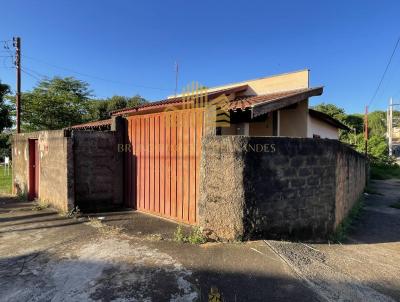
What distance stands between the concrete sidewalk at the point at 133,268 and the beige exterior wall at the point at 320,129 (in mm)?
7184

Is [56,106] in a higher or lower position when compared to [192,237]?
higher

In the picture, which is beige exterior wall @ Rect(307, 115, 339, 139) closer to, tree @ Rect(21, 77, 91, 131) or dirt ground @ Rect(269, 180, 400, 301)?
dirt ground @ Rect(269, 180, 400, 301)

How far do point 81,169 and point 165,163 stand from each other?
206 cm

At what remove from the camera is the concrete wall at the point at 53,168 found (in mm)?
6418

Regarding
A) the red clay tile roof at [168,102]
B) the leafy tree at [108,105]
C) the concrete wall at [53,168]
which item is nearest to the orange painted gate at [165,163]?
the red clay tile roof at [168,102]

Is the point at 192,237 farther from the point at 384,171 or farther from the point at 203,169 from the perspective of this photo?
the point at 384,171

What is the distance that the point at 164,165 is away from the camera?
20.0 ft

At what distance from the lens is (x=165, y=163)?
6.08 metres

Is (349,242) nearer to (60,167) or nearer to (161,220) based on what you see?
(161,220)

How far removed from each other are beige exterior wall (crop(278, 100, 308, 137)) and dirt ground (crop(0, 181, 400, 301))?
4482mm

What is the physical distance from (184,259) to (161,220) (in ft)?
6.94

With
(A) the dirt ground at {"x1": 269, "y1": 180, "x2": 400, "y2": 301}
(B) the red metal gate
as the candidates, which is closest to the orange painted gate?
(A) the dirt ground at {"x1": 269, "y1": 180, "x2": 400, "y2": 301}

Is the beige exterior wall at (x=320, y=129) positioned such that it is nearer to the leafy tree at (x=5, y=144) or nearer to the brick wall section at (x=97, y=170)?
the brick wall section at (x=97, y=170)

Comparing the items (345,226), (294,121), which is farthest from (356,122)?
(345,226)
